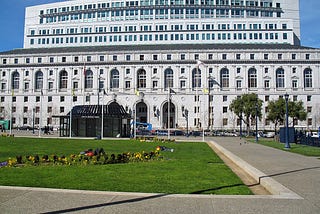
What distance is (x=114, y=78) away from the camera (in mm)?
91375

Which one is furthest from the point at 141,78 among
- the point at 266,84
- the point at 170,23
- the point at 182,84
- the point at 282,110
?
the point at 282,110

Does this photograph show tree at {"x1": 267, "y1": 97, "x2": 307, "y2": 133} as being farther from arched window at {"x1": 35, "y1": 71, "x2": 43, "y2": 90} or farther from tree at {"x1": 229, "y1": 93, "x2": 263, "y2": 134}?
arched window at {"x1": 35, "y1": 71, "x2": 43, "y2": 90}

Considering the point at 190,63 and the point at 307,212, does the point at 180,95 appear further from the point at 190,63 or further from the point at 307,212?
the point at 307,212

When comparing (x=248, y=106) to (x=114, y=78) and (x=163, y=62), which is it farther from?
(x=114, y=78)

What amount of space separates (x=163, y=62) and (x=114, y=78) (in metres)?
16.7

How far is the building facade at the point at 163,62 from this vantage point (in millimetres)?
85875

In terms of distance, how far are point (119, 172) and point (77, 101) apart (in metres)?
82.8

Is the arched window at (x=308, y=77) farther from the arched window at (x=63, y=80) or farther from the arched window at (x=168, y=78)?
the arched window at (x=63, y=80)

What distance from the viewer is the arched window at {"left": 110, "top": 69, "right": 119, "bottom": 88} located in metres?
91.1

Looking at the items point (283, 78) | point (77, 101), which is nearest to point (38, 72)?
point (77, 101)

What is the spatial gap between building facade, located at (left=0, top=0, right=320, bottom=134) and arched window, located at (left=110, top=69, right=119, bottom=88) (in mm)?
320

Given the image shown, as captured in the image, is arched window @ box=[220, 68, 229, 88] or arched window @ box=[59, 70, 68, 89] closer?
arched window @ box=[220, 68, 229, 88]

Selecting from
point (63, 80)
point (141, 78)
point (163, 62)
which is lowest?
point (63, 80)

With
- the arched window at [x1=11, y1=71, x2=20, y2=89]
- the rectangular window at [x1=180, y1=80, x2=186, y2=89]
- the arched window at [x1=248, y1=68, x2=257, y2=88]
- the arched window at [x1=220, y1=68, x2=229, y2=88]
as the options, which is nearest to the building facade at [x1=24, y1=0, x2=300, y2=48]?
the arched window at [x1=248, y1=68, x2=257, y2=88]
